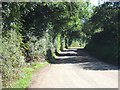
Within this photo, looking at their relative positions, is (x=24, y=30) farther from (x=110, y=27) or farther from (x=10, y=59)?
(x=10, y=59)

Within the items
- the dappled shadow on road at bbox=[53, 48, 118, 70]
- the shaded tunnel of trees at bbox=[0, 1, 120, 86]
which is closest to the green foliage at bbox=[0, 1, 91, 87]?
the shaded tunnel of trees at bbox=[0, 1, 120, 86]

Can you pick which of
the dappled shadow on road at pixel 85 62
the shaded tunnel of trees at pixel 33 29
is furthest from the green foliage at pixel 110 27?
the dappled shadow on road at pixel 85 62

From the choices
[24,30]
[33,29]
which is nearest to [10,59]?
[24,30]

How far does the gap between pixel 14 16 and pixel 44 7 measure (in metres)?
12.5

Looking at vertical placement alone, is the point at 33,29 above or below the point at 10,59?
above

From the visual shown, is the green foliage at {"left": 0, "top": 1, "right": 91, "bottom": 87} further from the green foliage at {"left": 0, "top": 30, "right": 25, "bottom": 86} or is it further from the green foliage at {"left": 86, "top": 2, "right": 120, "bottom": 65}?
the green foliage at {"left": 86, "top": 2, "right": 120, "bottom": 65}

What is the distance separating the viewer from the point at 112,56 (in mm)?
30844

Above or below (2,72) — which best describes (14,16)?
above

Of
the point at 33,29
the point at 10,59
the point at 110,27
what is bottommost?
the point at 10,59

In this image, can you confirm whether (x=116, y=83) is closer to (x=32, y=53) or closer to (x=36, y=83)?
(x=36, y=83)

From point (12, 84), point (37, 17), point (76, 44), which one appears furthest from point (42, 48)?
point (76, 44)

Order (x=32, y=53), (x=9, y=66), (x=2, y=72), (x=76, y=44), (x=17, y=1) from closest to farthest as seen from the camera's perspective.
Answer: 1. (x=2, y=72)
2. (x=9, y=66)
3. (x=17, y=1)
4. (x=32, y=53)
5. (x=76, y=44)

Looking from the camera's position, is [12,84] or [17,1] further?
[17,1]

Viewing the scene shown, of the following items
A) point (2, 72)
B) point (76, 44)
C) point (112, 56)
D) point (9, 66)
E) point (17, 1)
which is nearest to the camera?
point (2, 72)
